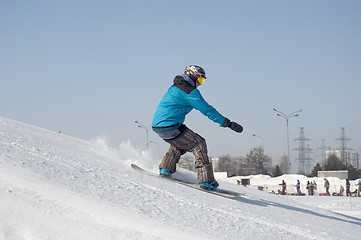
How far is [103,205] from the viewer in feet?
12.7

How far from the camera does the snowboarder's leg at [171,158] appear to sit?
6.47 metres

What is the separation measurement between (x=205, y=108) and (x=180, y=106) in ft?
1.36

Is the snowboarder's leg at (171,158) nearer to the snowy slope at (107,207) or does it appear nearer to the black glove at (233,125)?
the snowy slope at (107,207)

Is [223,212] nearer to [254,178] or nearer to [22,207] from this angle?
[22,207]

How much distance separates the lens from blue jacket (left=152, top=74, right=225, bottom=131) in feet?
19.2

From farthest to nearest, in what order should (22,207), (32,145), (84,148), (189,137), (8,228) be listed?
A: (84,148) < (189,137) < (32,145) < (22,207) < (8,228)

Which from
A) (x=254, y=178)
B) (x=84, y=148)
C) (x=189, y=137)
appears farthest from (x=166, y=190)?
(x=254, y=178)

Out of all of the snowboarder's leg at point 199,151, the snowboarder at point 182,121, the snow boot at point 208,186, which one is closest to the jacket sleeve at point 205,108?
the snowboarder at point 182,121

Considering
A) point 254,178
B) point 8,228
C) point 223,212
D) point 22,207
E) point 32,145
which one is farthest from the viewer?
point 254,178

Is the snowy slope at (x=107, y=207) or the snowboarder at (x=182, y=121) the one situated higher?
the snowboarder at (x=182, y=121)

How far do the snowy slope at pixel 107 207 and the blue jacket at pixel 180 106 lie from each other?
2.81 ft

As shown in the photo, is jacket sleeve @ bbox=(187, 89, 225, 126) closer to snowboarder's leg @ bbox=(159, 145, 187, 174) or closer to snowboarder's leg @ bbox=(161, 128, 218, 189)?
snowboarder's leg @ bbox=(161, 128, 218, 189)

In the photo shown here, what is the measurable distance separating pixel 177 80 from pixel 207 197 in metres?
1.77

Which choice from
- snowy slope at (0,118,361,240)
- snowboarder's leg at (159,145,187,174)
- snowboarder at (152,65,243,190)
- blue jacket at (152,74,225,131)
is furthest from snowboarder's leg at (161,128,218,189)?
snowy slope at (0,118,361,240)
